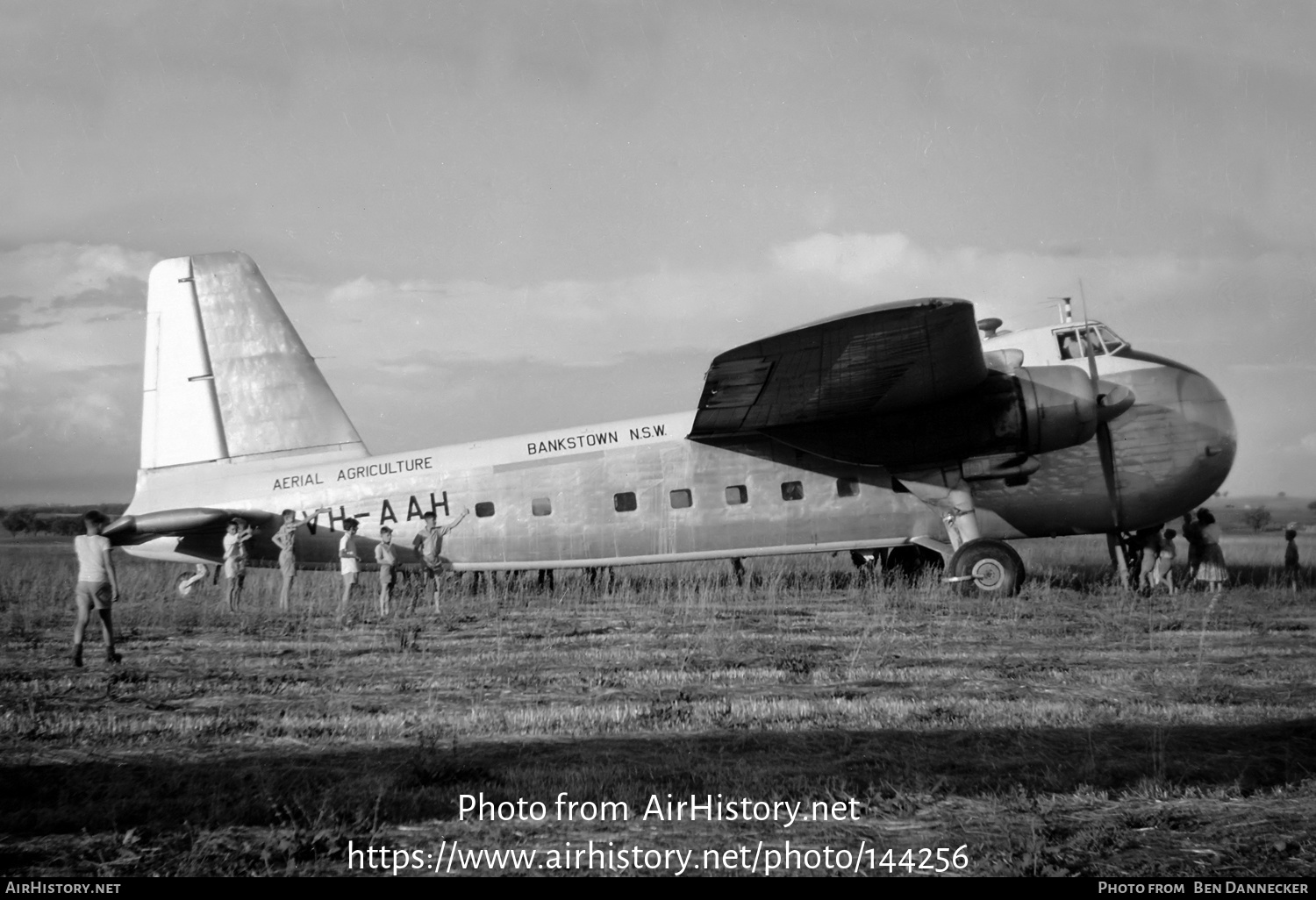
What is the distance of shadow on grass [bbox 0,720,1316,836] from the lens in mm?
4484

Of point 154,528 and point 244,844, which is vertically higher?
point 154,528

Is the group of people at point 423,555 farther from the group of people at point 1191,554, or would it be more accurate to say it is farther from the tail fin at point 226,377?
the tail fin at point 226,377

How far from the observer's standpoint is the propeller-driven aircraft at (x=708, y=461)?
13750 mm

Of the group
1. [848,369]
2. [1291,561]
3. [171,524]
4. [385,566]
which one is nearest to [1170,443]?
[848,369]

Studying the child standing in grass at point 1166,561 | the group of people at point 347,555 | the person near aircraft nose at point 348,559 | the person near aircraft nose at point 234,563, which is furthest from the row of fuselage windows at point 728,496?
the child standing in grass at point 1166,561

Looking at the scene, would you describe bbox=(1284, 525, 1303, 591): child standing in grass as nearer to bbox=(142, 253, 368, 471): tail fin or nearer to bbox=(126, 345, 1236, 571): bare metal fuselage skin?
bbox=(126, 345, 1236, 571): bare metal fuselage skin

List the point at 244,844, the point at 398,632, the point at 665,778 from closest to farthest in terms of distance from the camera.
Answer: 1. the point at 244,844
2. the point at 665,778
3. the point at 398,632

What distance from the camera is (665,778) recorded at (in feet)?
16.5

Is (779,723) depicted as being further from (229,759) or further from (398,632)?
(398,632)

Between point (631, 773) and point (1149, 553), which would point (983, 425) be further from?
point (631, 773)

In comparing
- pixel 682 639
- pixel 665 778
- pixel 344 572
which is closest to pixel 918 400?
pixel 682 639

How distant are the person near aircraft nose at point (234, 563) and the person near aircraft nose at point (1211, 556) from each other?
584 inches

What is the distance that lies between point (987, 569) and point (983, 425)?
2.10 meters
